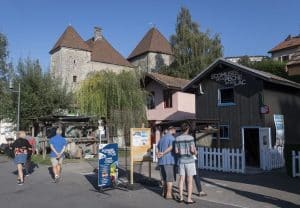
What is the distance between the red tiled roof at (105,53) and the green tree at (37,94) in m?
26.3

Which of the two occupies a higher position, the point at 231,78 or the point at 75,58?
the point at 75,58

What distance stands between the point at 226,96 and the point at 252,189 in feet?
30.6

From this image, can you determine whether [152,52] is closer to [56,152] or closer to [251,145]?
[251,145]

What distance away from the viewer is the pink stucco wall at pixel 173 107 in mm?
30078

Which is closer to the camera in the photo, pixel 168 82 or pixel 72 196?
pixel 72 196

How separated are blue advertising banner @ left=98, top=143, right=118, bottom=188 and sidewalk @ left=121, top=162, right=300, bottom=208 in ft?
8.77

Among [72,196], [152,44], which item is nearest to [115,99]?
[72,196]

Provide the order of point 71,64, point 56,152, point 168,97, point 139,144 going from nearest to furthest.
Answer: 1. point 139,144
2. point 56,152
3. point 168,97
4. point 71,64

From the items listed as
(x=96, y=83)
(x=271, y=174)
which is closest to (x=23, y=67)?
(x=96, y=83)

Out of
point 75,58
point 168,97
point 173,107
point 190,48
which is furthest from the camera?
point 75,58

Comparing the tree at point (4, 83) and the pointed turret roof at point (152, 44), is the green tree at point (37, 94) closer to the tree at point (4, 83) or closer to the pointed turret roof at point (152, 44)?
the tree at point (4, 83)

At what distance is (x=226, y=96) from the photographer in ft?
67.7

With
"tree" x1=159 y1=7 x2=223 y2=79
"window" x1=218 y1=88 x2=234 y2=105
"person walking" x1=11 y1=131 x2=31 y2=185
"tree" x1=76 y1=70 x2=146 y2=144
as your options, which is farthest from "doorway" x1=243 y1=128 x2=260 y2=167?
"tree" x1=159 y1=7 x2=223 y2=79

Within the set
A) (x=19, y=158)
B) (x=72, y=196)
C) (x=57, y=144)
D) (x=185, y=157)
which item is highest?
(x=57, y=144)
